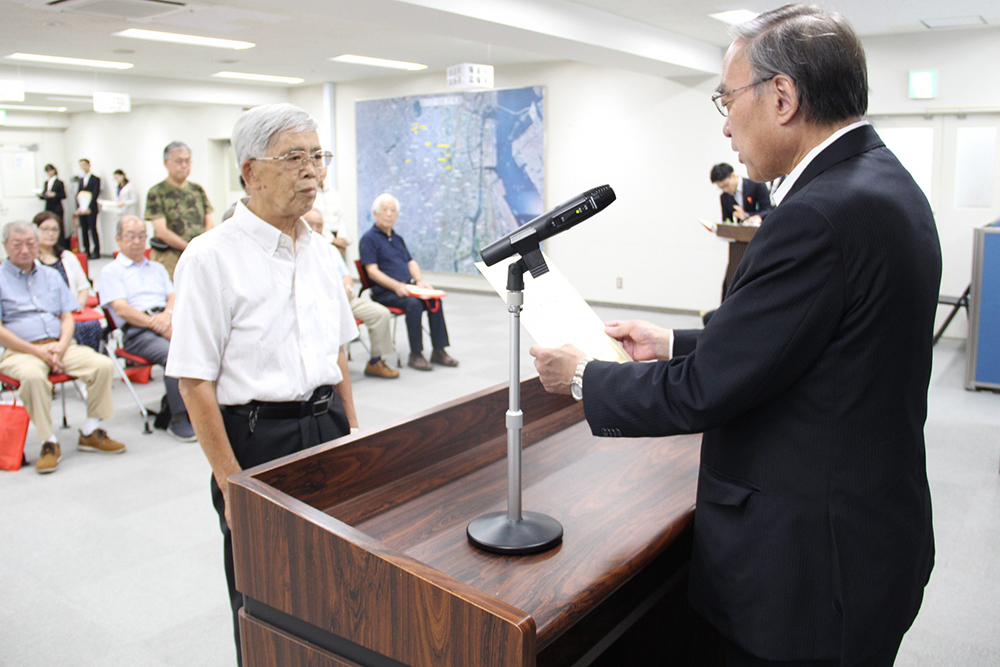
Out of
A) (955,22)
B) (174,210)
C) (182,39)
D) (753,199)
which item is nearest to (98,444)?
(174,210)

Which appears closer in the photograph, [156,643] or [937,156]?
[156,643]

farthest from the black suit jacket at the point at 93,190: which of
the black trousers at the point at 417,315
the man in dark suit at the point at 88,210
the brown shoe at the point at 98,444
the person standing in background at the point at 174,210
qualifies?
the brown shoe at the point at 98,444

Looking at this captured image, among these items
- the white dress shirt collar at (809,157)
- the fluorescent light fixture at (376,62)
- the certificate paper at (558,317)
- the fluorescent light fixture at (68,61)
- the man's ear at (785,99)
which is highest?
the fluorescent light fixture at (68,61)

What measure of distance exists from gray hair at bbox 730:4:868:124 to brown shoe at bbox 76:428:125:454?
445cm

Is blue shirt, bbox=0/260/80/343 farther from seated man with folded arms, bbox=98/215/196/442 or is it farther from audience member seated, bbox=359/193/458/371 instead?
audience member seated, bbox=359/193/458/371

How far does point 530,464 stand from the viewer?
76.2 inches

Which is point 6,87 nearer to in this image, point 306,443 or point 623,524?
point 306,443

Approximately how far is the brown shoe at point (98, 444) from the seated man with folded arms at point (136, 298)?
1.29 feet

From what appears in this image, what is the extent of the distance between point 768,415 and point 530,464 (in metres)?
0.79

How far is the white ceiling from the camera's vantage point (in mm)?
6066

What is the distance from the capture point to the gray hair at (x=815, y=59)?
3.94 ft

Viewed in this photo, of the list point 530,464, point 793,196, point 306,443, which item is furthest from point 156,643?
→ point 793,196

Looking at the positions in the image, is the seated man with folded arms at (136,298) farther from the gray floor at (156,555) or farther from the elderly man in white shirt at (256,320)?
the elderly man in white shirt at (256,320)

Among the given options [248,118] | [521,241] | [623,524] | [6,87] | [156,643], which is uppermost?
[6,87]
